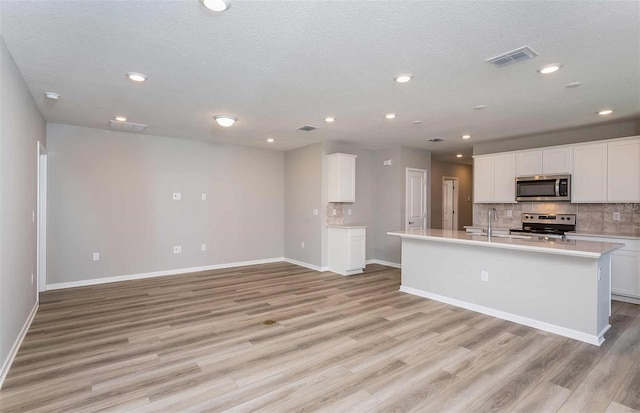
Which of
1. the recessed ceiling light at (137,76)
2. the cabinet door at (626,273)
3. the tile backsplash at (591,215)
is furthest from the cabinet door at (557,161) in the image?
the recessed ceiling light at (137,76)

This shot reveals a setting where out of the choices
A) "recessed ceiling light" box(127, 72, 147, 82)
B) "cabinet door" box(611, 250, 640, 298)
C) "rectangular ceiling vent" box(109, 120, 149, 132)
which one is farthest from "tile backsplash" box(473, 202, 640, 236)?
"rectangular ceiling vent" box(109, 120, 149, 132)

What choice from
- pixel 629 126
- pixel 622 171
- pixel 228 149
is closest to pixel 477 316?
pixel 622 171

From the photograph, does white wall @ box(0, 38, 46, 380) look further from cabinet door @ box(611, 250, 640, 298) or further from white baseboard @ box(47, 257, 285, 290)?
cabinet door @ box(611, 250, 640, 298)

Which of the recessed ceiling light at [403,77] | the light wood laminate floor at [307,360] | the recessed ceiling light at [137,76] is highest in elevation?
the recessed ceiling light at [137,76]

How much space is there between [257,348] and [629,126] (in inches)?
232

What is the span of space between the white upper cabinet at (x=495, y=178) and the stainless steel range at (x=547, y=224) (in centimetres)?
46

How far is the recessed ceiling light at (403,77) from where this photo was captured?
3.08 m

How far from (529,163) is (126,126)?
259 inches

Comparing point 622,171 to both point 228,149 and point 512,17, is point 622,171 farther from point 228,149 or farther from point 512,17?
point 228,149

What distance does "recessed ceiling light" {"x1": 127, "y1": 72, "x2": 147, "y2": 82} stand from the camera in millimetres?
3094

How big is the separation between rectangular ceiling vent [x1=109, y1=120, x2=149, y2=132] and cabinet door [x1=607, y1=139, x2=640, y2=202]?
6922mm

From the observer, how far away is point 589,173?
494 centimetres

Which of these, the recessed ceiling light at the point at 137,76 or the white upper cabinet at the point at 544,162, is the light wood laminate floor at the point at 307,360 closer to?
the white upper cabinet at the point at 544,162

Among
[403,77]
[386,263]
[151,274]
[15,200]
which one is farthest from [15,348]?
[386,263]
